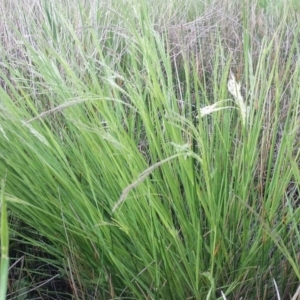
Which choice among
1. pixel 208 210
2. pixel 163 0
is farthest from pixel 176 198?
pixel 163 0

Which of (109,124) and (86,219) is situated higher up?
(109,124)

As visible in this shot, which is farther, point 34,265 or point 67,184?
point 34,265

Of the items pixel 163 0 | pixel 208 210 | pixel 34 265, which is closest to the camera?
pixel 208 210

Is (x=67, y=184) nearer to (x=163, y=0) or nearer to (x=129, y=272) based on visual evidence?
(x=129, y=272)

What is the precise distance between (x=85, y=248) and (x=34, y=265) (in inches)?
8.4

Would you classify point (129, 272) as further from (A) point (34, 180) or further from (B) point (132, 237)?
(A) point (34, 180)

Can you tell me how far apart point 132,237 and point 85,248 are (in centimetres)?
13

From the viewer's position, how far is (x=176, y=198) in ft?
2.78

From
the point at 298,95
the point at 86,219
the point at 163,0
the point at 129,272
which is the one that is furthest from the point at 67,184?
the point at 163,0

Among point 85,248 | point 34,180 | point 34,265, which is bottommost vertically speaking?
point 34,265

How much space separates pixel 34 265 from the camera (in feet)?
3.52

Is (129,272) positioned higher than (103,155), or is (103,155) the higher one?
(103,155)

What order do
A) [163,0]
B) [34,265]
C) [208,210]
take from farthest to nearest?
[163,0], [34,265], [208,210]

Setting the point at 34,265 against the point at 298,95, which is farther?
the point at 34,265
